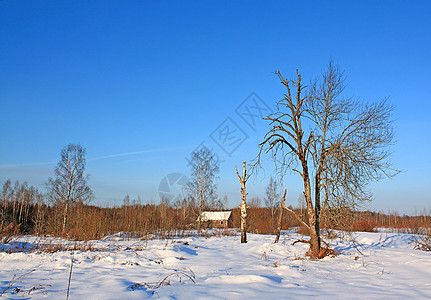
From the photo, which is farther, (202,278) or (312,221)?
(312,221)

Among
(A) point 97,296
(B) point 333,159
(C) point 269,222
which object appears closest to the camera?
(A) point 97,296

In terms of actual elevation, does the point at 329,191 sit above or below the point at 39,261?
above

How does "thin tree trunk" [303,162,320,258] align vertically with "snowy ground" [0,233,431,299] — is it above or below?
above

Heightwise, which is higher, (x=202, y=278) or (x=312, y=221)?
(x=312, y=221)

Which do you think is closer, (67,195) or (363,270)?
(363,270)

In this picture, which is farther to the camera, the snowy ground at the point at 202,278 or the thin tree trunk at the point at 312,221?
the thin tree trunk at the point at 312,221

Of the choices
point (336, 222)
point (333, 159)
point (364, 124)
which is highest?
point (364, 124)

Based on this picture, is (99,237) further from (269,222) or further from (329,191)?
(269,222)

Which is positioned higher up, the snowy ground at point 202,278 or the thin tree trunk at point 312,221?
the thin tree trunk at point 312,221

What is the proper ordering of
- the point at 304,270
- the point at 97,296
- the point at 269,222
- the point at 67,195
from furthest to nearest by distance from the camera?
the point at 269,222, the point at 67,195, the point at 304,270, the point at 97,296

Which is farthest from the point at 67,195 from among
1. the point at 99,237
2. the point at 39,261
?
the point at 39,261

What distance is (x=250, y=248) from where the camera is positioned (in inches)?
510

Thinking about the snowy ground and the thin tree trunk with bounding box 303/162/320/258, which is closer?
the snowy ground

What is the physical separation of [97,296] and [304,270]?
525 cm
